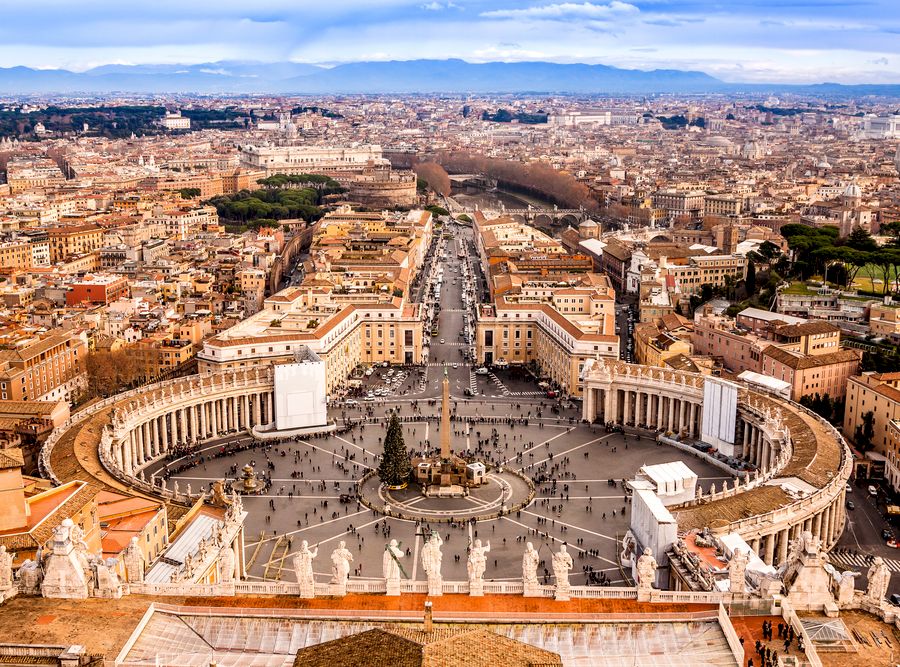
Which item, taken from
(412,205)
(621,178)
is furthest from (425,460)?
(621,178)

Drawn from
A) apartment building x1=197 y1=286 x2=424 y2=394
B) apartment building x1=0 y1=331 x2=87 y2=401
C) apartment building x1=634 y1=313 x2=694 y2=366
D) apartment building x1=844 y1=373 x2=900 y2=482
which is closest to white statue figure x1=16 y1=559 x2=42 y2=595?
apartment building x1=0 y1=331 x2=87 y2=401

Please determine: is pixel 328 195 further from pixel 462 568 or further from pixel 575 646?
pixel 575 646

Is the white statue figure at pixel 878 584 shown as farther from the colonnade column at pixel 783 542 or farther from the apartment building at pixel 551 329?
the apartment building at pixel 551 329

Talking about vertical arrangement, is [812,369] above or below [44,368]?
above

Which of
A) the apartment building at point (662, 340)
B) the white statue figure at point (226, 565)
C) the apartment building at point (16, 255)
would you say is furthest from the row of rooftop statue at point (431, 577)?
the apartment building at point (16, 255)

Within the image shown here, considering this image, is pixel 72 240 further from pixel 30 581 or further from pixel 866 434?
Result: pixel 30 581

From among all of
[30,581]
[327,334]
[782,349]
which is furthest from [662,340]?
[30,581]
